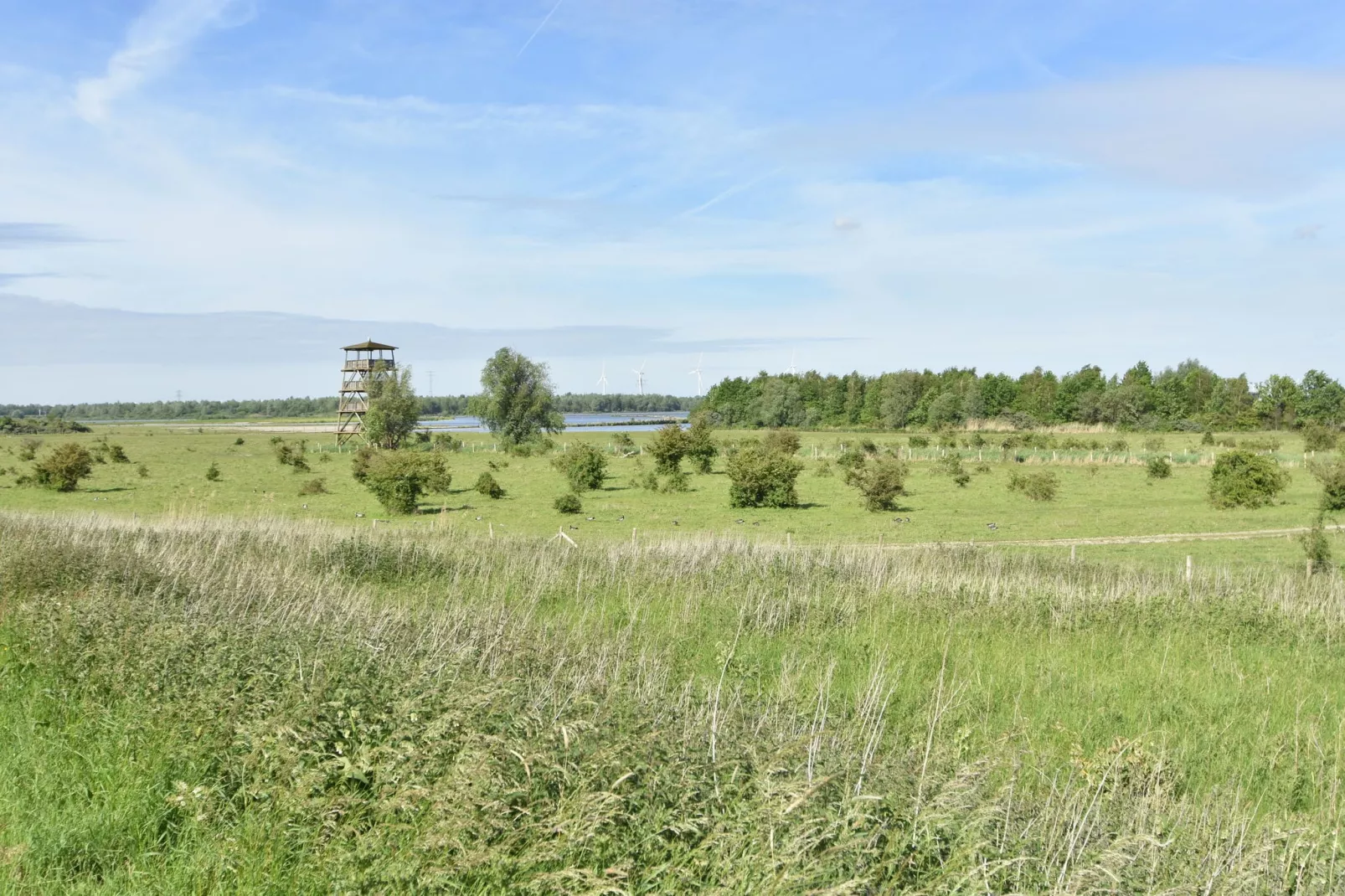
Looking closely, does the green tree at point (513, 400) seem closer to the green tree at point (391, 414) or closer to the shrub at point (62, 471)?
the green tree at point (391, 414)

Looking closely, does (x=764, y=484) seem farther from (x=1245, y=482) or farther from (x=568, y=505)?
(x=1245, y=482)

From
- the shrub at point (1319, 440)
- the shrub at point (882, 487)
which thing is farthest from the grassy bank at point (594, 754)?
the shrub at point (1319, 440)

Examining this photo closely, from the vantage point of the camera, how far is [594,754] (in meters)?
4.87

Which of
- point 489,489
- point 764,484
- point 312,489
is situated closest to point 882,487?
point 764,484

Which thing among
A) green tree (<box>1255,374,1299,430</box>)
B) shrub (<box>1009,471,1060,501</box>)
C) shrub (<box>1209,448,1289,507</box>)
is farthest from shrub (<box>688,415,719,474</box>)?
green tree (<box>1255,374,1299,430</box>)

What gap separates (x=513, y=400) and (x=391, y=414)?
468 inches

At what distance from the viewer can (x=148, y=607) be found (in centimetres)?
841

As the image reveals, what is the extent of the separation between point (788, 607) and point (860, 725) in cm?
654

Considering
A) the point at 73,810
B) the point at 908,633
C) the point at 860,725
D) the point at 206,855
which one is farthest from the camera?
the point at 908,633

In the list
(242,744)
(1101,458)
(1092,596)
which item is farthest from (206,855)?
(1101,458)

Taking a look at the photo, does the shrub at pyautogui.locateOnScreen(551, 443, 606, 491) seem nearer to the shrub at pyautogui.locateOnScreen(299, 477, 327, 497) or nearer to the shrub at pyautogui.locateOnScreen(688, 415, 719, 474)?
the shrub at pyautogui.locateOnScreen(688, 415, 719, 474)

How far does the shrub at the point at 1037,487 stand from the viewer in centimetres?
3889

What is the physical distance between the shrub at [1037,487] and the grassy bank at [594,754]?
27.4 m

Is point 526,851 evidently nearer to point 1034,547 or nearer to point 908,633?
point 908,633
